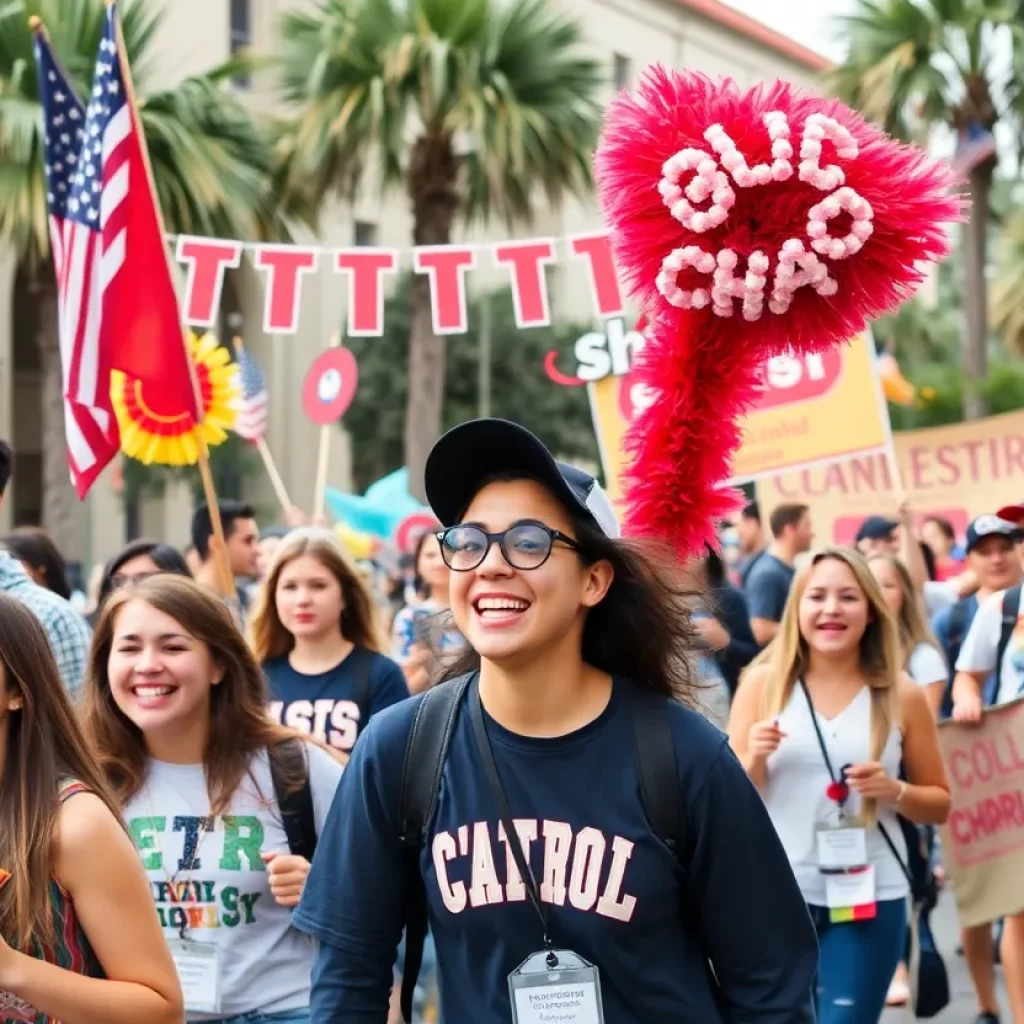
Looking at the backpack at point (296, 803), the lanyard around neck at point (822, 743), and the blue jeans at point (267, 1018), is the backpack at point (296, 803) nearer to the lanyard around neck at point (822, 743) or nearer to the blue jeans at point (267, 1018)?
the blue jeans at point (267, 1018)

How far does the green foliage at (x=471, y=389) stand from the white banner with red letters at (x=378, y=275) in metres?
23.8

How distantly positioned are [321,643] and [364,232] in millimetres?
31431

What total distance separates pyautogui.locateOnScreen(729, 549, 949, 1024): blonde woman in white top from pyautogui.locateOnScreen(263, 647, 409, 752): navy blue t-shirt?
3.75ft

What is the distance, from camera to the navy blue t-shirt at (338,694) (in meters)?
5.79

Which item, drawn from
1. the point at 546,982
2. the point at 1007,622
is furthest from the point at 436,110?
the point at 546,982

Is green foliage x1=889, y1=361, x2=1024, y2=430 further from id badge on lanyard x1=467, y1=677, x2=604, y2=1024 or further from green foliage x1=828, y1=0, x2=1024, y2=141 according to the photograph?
id badge on lanyard x1=467, y1=677, x2=604, y2=1024

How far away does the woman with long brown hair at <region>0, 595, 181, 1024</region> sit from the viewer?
9.02 ft

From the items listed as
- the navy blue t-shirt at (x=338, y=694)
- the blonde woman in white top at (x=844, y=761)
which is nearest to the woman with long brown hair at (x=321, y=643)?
the navy blue t-shirt at (x=338, y=694)

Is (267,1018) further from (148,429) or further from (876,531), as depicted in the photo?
A: (876,531)

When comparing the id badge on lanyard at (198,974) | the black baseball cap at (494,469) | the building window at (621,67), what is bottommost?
the id badge on lanyard at (198,974)

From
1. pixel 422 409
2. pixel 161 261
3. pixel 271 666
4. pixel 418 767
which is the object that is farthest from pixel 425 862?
pixel 422 409

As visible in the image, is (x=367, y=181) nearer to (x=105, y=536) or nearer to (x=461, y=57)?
(x=105, y=536)

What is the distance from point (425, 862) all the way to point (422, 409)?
17705 millimetres

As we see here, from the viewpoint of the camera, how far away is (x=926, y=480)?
41.4ft
